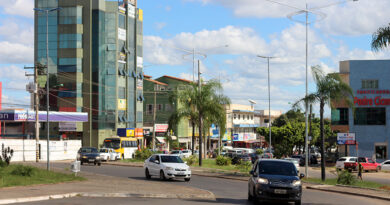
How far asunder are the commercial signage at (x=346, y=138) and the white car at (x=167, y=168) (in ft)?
112

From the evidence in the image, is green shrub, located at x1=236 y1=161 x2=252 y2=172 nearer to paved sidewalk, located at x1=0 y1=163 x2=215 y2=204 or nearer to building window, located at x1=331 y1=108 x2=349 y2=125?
paved sidewalk, located at x1=0 y1=163 x2=215 y2=204

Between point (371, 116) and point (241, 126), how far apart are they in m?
58.2

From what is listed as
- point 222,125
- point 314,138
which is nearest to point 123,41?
point 314,138

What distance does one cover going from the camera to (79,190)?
22156 mm

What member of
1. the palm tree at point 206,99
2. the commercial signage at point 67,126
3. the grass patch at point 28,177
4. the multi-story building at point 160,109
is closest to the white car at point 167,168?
the grass patch at point 28,177

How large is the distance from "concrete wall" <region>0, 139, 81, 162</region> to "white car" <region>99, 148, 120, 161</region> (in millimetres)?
7043

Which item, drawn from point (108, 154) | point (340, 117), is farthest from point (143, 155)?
point (340, 117)

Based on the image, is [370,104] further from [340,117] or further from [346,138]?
[346,138]

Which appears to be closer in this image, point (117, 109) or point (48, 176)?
point (48, 176)

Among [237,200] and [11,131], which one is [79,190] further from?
[11,131]

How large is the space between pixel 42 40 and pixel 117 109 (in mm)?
15182

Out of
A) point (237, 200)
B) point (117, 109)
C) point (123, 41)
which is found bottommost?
point (237, 200)

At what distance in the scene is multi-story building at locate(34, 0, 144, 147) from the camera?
78.2 m

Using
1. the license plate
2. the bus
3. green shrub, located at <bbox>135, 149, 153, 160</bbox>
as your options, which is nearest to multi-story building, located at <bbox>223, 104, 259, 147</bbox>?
the bus
